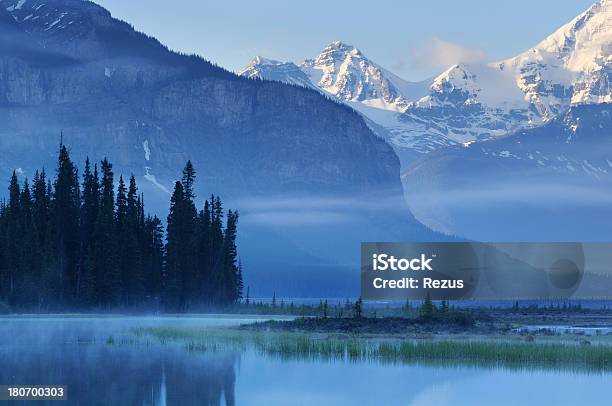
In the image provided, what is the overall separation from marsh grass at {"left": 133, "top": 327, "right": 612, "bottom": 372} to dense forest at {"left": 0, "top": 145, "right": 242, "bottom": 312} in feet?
186

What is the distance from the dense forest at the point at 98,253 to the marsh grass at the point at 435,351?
56.7 metres

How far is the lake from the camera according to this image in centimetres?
6588

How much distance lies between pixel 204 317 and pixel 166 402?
8560cm

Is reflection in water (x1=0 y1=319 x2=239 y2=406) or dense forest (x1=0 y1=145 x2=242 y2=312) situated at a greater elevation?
dense forest (x1=0 y1=145 x2=242 y2=312)

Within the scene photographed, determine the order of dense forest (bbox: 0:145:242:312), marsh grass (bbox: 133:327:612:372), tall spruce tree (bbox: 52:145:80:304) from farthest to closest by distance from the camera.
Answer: tall spruce tree (bbox: 52:145:80:304), dense forest (bbox: 0:145:242:312), marsh grass (bbox: 133:327:612:372)

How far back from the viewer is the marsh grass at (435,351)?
82500mm

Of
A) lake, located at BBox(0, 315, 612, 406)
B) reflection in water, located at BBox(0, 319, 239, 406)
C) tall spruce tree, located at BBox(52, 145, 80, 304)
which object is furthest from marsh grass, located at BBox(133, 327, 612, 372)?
tall spruce tree, located at BBox(52, 145, 80, 304)

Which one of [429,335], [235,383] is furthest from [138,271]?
[235,383]

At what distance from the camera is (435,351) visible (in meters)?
85.4

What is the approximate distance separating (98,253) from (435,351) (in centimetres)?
7439

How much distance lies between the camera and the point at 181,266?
167 meters

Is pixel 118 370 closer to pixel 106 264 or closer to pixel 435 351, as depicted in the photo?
pixel 435 351

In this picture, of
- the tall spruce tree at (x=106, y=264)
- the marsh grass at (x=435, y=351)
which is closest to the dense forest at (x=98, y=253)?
the tall spruce tree at (x=106, y=264)

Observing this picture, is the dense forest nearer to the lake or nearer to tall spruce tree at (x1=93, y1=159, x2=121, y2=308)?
tall spruce tree at (x1=93, y1=159, x2=121, y2=308)
